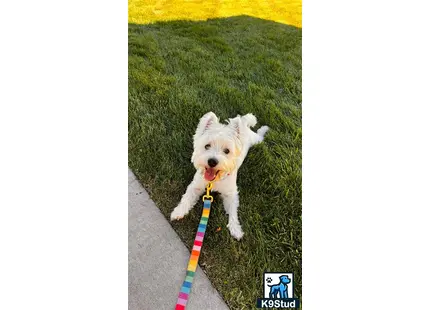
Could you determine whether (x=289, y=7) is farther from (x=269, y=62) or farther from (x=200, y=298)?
(x=200, y=298)

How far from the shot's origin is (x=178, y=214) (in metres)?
2.75

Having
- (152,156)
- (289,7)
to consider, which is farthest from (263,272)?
(289,7)

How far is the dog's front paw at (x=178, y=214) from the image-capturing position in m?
2.74

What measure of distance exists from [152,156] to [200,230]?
0.75 metres

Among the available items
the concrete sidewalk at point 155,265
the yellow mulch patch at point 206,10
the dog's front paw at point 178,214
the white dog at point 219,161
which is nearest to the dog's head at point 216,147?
the white dog at point 219,161

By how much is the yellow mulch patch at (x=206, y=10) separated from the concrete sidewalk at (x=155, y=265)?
1.44 m

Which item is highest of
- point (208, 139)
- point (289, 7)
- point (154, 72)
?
point (289, 7)

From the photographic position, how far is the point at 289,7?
9.57 ft

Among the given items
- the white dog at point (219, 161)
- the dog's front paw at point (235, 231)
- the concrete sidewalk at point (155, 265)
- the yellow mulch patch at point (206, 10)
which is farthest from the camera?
the yellow mulch patch at point (206, 10)

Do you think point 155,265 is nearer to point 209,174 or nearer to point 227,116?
point 209,174

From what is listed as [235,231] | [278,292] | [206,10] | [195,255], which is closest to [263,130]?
[235,231]

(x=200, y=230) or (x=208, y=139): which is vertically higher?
(x=208, y=139)

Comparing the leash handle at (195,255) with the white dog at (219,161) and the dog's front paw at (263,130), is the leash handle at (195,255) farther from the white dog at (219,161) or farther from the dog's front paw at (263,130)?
the dog's front paw at (263,130)

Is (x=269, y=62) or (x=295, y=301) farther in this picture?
(x=269, y=62)
